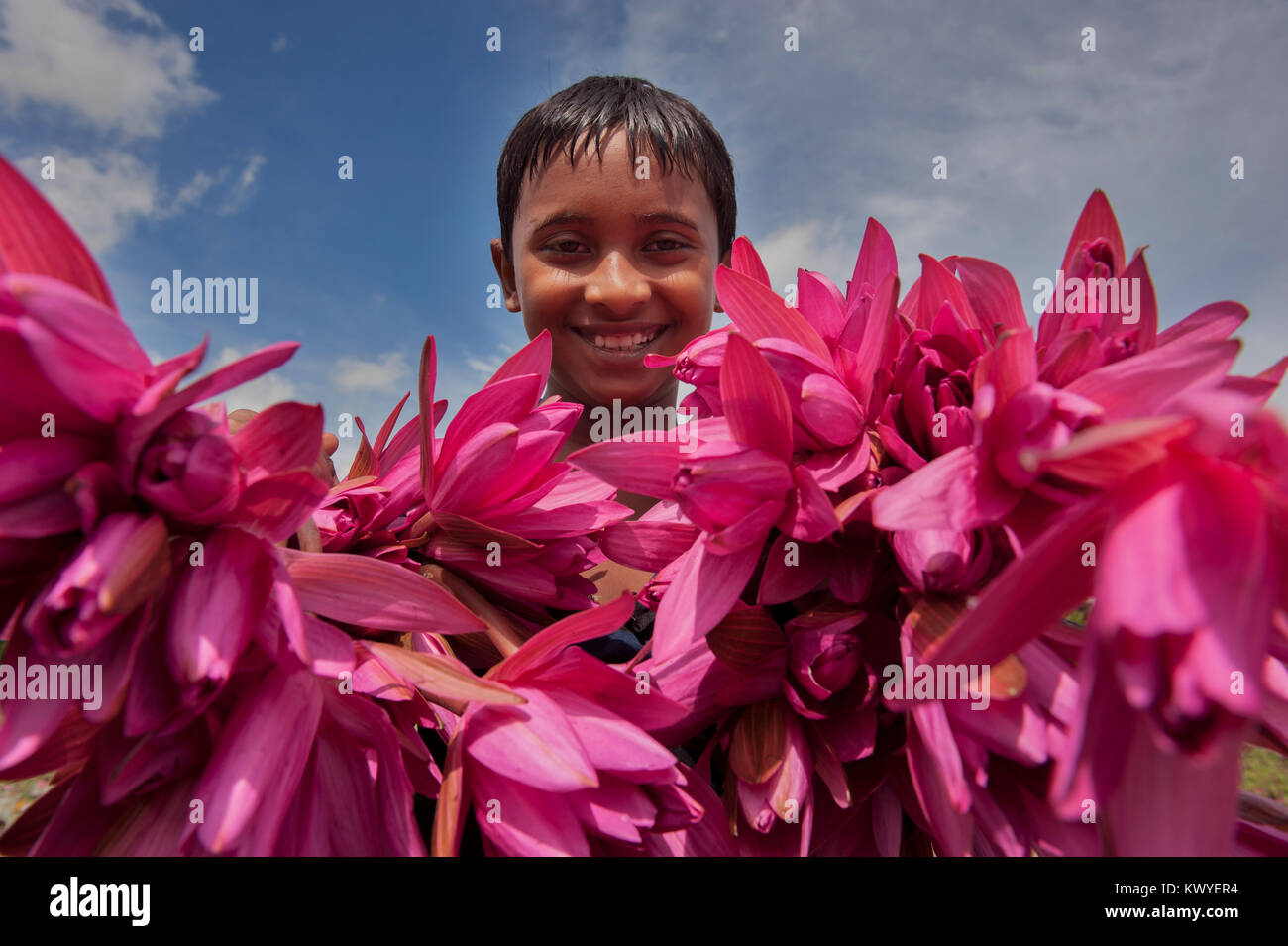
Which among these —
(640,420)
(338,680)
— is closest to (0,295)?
(338,680)

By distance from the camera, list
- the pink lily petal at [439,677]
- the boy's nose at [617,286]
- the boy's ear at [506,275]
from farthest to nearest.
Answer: the boy's ear at [506,275]
the boy's nose at [617,286]
the pink lily petal at [439,677]

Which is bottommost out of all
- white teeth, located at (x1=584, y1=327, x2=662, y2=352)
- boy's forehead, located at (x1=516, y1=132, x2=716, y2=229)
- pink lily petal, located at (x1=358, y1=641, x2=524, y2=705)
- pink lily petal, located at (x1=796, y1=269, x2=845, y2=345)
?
pink lily petal, located at (x1=358, y1=641, x2=524, y2=705)

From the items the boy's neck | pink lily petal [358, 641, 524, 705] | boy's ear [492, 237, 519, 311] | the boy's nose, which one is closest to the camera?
pink lily petal [358, 641, 524, 705]

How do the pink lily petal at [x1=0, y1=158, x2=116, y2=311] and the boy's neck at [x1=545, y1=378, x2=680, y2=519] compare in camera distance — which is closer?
the pink lily petal at [x1=0, y1=158, x2=116, y2=311]

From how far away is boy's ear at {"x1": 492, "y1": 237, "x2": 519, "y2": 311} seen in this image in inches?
40.2

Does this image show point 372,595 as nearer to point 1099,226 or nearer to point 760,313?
point 760,313

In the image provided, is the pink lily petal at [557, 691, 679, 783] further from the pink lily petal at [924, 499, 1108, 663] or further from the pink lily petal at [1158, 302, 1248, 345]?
the pink lily petal at [1158, 302, 1248, 345]

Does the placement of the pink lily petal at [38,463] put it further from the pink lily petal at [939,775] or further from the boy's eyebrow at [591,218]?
the boy's eyebrow at [591,218]

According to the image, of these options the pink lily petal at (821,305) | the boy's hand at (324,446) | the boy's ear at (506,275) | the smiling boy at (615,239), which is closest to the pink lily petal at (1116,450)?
the pink lily petal at (821,305)

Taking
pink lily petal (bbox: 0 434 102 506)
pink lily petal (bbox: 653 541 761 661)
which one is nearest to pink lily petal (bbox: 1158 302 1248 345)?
pink lily petal (bbox: 653 541 761 661)

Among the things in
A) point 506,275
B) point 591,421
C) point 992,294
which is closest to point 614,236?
point 591,421

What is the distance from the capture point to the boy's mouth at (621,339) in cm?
78
